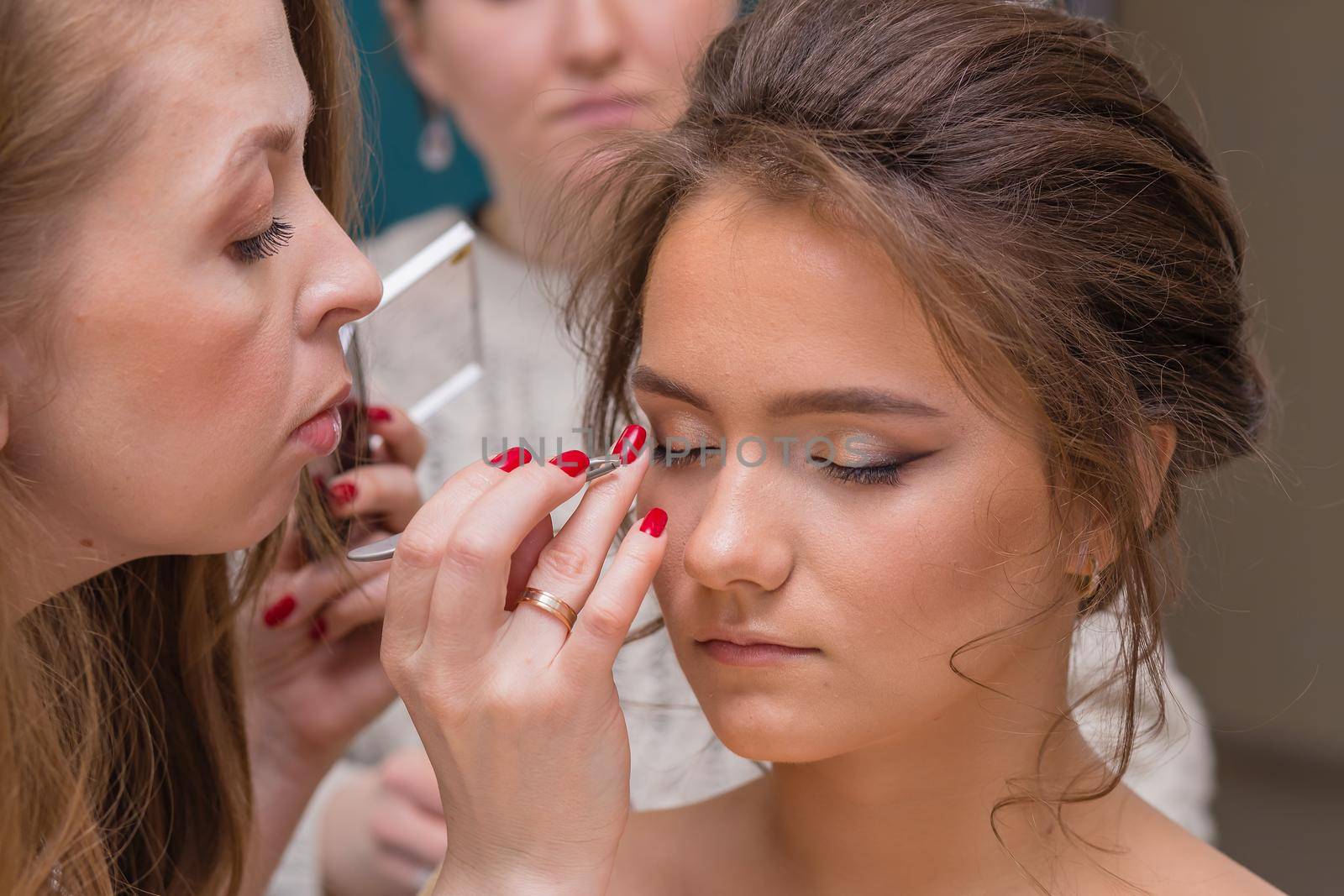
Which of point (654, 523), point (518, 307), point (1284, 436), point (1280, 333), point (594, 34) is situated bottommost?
point (1284, 436)

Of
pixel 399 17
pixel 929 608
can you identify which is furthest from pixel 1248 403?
pixel 399 17

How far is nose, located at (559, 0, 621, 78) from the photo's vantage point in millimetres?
1493

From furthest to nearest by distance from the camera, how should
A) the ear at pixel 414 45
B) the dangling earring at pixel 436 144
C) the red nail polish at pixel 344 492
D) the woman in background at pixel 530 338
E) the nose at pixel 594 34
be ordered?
the dangling earring at pixel 436 144 < the ear at pixel 414 45 < the nose at pixel 594 34 < the woman in background at pixel 530 338 < the red nail polish at pixel 344 492

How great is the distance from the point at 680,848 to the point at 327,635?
0.39 metres

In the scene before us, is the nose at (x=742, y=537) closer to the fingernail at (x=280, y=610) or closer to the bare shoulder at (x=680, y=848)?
the bare shoulder at (x=680, y=848)

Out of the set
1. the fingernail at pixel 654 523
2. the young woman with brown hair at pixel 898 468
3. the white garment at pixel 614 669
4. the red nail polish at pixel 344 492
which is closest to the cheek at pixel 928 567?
the young woman with brown hair at pixel 898 468

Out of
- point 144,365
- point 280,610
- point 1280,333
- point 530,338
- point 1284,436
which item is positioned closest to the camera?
point 144,365

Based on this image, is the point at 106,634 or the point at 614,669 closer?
the point at 106,634

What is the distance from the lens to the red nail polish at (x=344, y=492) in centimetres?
114

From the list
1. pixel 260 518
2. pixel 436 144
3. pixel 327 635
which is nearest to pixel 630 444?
pixel 260 518

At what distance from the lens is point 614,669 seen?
144 cm

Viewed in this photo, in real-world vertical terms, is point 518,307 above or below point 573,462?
below

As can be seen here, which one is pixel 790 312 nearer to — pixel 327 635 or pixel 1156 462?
pixel 1156 462

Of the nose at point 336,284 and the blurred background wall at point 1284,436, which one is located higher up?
the nose at point 336,284
